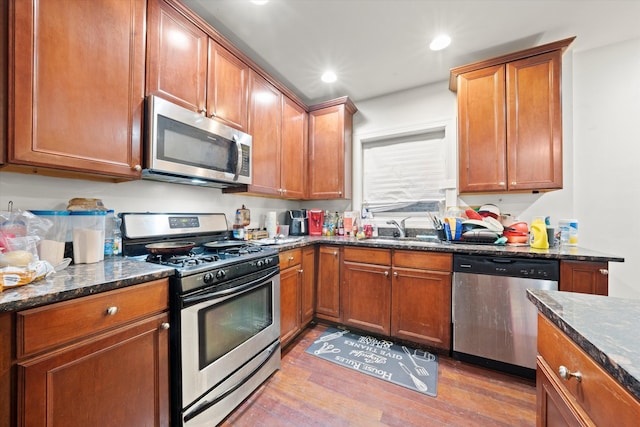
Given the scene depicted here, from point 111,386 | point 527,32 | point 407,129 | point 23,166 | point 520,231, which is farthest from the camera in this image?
point 407,129

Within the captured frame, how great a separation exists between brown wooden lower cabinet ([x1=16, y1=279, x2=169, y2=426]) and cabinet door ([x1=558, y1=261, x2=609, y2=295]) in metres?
2.45

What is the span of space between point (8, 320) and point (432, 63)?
124 inches

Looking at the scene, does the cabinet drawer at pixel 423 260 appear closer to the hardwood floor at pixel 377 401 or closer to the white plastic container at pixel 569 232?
the hardwood floor at pixel 377 401

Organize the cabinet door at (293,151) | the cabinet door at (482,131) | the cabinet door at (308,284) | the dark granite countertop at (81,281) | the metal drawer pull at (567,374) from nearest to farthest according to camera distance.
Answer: the metal drawer pull at (567,374) < the dark granite countertop at (81,281) < the cabinet door at (482,131) < the cabinet door at (308,284) < the cabinet door at (293,151)

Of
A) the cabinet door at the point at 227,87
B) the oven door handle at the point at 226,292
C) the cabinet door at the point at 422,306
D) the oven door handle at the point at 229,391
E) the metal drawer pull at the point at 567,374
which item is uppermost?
the cabinet door at the point at 227,87

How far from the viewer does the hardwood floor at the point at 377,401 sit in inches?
55.6

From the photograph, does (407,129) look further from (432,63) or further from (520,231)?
(520,231)

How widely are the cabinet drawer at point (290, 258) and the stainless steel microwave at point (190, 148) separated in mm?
692

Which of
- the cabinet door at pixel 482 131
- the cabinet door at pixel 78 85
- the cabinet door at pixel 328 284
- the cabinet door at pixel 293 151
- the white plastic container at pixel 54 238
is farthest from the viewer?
the cabinet door at pixel 293 151

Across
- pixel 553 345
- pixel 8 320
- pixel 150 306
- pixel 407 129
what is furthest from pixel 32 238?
pixel 407 129

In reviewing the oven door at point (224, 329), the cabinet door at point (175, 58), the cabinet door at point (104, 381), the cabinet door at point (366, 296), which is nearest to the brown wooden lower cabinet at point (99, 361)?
the cabinet door at point (104, 381)

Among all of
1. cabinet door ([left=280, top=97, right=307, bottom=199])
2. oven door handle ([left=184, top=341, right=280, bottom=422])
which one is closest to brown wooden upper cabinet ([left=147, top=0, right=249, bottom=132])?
cabinet door ([left=280, top=97, right=307, bottom=199])

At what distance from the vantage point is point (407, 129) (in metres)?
2.81

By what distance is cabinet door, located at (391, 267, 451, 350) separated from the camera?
2.01 metres
